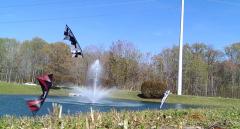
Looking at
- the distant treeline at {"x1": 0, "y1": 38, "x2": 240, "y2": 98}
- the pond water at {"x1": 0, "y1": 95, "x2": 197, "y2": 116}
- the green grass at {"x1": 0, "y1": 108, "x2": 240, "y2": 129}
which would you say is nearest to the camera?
the green grass at {"x1": 0, "y1": 108, "x2": 240, "y2": 129}

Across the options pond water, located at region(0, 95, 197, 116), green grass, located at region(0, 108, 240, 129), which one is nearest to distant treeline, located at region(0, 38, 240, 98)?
pond water, located at region(0, 95, 197, 116)

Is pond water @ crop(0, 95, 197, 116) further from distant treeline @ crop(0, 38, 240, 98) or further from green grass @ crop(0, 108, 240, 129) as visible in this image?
distant treeline @ crop(0, 38, 240, 98)

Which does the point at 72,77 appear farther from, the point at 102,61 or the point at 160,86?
the point at 160,86

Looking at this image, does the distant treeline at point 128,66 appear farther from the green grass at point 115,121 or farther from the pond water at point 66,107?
the green grass at point 115,121

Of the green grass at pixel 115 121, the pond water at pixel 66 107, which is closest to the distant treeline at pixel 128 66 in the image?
the pond water at pixel 66 107

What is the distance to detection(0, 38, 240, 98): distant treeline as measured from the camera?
86312mm

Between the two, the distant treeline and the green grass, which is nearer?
the green grass

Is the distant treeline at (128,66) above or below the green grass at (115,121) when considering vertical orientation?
above

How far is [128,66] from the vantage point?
284 ft

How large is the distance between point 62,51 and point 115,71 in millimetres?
12783

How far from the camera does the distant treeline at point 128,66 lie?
3398 inches

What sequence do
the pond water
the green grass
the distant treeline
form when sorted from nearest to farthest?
the green grass → the pond water → the distant treeline

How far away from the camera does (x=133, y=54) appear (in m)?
88.9

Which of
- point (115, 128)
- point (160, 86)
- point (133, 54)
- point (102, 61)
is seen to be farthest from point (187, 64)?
point (115, 128)
